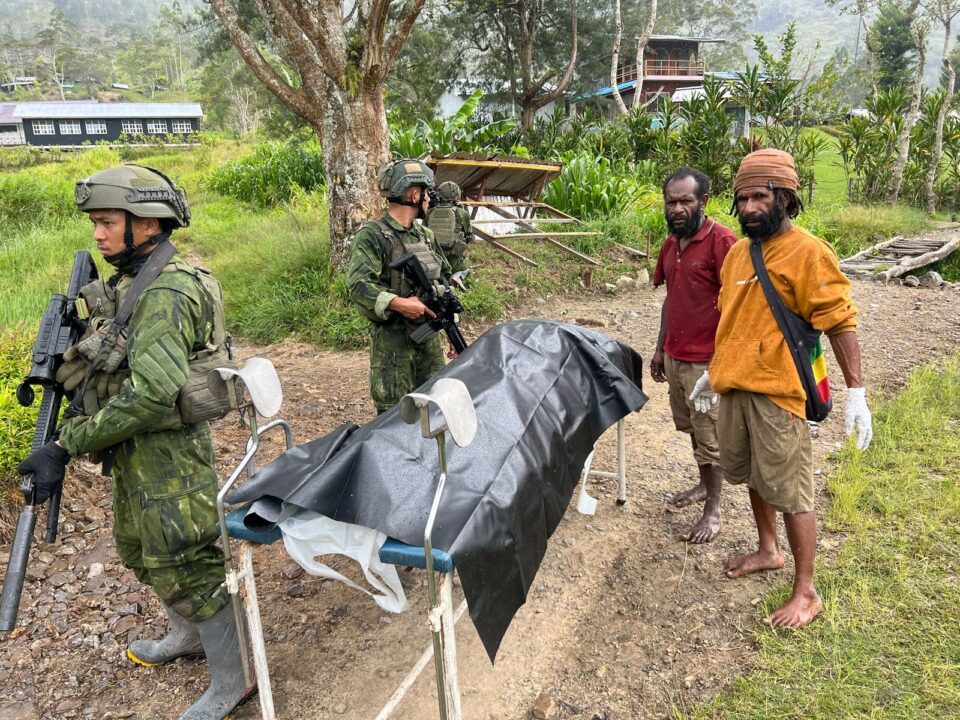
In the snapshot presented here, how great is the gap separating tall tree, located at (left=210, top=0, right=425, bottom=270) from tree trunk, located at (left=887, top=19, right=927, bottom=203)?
531 inches

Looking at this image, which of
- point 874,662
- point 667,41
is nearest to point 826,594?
point 874,662

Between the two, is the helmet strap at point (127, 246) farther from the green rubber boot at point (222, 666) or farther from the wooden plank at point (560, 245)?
the wooden plank at point (560, 245)

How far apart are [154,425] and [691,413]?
263cm

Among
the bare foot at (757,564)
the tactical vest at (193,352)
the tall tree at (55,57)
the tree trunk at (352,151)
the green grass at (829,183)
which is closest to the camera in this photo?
the tactical vest at (193,352)

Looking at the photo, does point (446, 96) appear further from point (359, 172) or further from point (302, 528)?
point (302, 528)

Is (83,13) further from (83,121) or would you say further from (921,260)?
(921,260)

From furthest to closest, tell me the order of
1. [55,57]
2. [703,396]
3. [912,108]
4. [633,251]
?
[55,57] → [912,108] → [633,251] → [703,396]

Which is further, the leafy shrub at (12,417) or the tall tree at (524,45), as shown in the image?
the tall tree at (524,45)

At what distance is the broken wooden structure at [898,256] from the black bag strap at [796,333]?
9517 millimetres

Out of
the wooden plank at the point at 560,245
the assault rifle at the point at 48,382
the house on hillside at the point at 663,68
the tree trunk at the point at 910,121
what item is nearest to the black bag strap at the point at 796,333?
the assault rifle at the point at 48,382

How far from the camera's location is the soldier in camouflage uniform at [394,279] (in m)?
3.72

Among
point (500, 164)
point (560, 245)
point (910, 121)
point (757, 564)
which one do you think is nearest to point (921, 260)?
point (910, 121)

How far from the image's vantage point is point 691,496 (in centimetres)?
405

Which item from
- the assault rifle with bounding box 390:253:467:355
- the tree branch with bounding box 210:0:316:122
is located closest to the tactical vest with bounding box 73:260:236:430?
the assault rifle with bounding box 390:253:467:355
